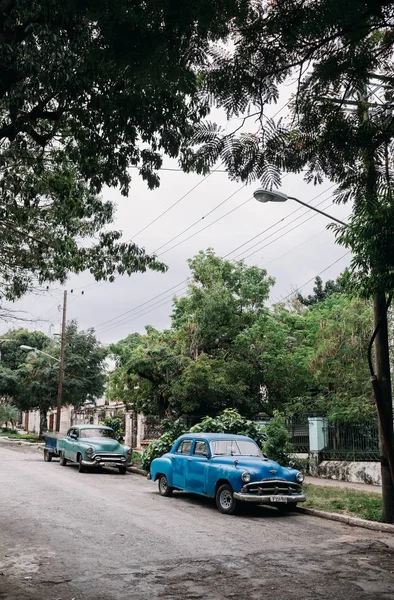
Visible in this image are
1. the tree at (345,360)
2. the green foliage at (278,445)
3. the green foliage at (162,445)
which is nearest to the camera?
the green foliage at (278,445)

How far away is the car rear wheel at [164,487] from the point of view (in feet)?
49.5

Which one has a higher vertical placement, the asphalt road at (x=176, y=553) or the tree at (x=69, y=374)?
the tree at (x=69, y=374)

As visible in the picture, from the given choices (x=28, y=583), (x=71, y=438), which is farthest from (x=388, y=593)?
(x=71, y=438)

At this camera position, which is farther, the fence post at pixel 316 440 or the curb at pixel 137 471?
the curb at pixel 137 471

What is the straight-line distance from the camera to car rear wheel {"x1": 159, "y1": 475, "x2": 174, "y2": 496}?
15091mm

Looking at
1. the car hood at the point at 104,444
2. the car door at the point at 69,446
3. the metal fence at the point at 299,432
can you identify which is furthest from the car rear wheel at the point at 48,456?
the metal fence at the point at 299,432

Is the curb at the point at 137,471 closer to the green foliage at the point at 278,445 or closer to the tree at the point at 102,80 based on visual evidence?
the green foliage at the point at 278,445

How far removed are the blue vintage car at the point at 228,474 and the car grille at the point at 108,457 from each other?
6602mm

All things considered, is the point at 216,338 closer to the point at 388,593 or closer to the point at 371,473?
the point at 371,473

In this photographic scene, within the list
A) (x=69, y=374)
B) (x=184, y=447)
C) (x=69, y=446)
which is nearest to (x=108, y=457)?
(x=69, y=446)

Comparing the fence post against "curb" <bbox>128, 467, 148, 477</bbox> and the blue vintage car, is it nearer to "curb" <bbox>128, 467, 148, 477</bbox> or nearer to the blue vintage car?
"curb" <bbox>128, 467, 148, 477</bbox>

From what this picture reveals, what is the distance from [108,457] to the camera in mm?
21453

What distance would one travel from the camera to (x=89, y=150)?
7.74m

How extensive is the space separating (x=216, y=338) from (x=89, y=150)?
20.5m
